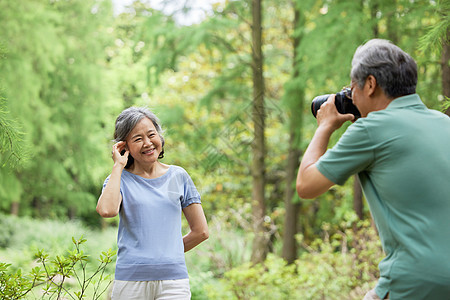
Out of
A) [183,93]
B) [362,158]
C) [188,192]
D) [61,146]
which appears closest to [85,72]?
[61,146]

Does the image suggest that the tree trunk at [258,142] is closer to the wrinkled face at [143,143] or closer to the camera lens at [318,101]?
the wrinkled face at [143,143]

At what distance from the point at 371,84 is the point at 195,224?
1031 mm

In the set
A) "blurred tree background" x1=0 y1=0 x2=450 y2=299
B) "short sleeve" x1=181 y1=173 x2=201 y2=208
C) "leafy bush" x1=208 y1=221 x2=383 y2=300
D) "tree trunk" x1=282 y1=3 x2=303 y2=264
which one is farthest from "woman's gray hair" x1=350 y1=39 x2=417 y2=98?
"tree trunk" x1=282 y1=3 x2=303 y2=264

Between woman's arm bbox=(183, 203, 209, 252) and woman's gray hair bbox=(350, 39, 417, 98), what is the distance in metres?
0.94

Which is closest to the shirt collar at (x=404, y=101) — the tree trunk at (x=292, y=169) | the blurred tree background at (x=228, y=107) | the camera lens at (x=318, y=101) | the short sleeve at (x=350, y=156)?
the short sleeve at (x=350, y=156)

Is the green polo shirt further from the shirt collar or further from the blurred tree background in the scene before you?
the blurred tree background

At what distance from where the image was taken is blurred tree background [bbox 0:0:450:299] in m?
5.21

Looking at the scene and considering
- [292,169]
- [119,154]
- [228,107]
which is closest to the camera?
[119,154]

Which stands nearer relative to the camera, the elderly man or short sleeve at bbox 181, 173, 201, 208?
the elderly man

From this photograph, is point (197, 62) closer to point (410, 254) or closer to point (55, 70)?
point (55, 70)

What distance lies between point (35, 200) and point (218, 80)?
32.0ft

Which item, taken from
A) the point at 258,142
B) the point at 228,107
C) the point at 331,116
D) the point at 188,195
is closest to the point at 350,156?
Answer: the point at 331,116

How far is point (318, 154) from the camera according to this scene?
157 cm

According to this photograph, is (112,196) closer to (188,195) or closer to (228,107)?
(188,195)
